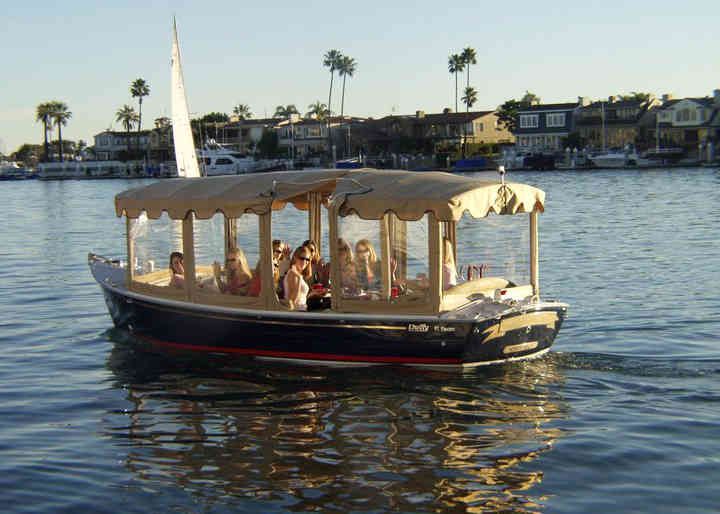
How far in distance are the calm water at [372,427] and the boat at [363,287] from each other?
0.53m

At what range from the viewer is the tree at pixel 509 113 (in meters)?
126

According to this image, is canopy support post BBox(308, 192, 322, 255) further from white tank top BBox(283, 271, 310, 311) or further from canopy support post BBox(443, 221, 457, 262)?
canopy support post BBox(443, 221, 457, 262)

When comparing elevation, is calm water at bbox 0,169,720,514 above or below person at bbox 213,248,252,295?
below

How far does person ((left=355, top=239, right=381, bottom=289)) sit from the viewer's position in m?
14.3

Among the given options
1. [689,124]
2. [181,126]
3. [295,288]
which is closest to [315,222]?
[295,288]

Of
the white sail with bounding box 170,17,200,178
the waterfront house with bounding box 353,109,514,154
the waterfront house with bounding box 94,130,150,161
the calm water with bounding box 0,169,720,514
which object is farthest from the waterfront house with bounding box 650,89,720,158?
the calm water with bounding box 0,169,720,514

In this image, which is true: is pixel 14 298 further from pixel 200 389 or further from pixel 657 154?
pixel 657 154

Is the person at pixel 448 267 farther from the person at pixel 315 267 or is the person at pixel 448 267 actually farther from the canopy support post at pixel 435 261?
the person at pixel 315 267

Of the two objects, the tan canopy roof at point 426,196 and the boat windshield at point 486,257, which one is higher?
the tan canopy roof at point 426,196

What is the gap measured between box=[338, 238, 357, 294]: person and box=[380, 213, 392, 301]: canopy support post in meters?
0.46

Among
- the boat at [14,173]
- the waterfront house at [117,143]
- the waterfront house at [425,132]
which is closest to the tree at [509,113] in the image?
the waterfront house at [425,132]

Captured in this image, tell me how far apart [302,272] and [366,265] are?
52.1 inches

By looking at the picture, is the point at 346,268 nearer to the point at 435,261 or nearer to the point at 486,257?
the point at 435,261

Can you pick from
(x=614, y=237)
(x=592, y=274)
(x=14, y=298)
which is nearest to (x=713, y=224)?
(x=614, y=237)
